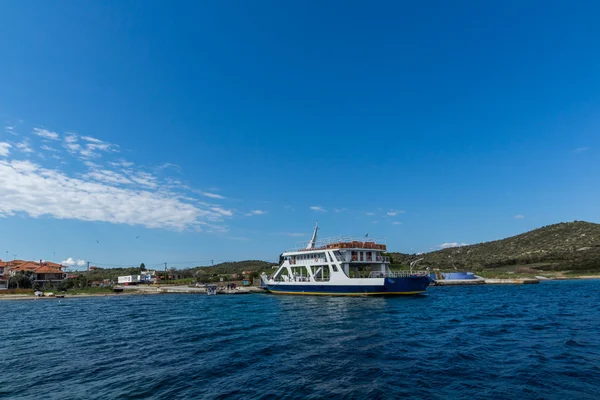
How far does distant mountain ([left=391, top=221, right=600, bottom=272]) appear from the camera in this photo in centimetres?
10069

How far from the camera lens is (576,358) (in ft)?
45.4

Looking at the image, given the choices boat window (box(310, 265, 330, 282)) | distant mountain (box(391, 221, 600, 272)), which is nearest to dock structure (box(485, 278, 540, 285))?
distant mountain (box(391, 221, 600, 272))

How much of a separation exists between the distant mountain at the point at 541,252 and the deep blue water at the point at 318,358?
93.3 metres

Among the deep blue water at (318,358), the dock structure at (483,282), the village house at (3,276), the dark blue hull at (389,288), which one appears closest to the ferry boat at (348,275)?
the dark blue hull at (389,288)

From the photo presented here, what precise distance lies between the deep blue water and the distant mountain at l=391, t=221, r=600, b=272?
93280 millimetres

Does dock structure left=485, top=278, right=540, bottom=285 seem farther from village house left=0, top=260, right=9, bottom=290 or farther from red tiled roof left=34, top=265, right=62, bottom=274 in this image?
village house left=0, top=260, right=9, bottom=290

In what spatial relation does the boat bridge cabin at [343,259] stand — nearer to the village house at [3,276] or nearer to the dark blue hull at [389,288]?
the dark blue hull at [389,288]

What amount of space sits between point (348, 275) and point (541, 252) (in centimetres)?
11006

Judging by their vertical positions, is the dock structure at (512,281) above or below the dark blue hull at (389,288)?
below

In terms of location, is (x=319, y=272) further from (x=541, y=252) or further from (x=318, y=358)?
(x=541, y=252)

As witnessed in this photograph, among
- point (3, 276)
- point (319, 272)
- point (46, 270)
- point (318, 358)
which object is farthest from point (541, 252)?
point (3, 276)

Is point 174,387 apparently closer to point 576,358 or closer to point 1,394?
point 1,394

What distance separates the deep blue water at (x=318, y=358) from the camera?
11.1 meters

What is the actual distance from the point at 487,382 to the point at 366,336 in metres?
8.73
